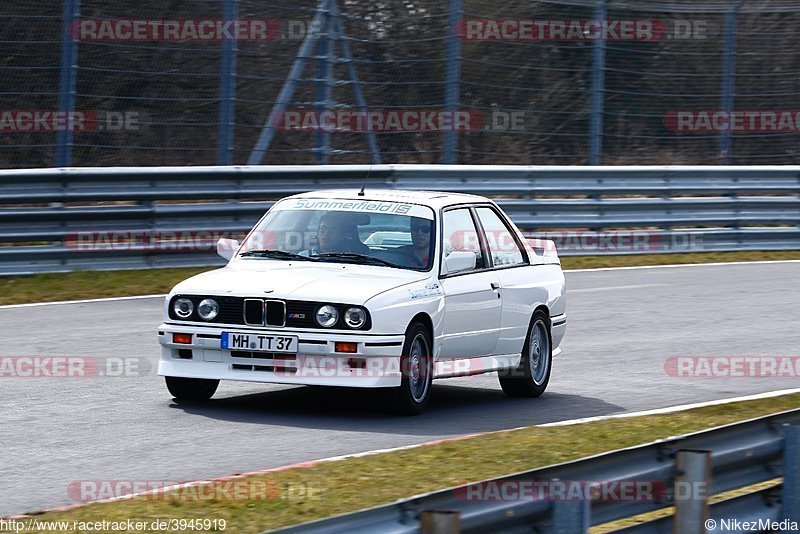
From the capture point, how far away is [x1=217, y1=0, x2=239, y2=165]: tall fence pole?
17422 millimetres

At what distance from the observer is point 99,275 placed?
51.8 ft

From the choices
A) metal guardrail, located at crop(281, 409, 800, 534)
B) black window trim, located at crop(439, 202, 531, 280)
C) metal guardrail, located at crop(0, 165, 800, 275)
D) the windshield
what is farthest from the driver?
metal guardrail, located at crop(0, 165, 800, 275)

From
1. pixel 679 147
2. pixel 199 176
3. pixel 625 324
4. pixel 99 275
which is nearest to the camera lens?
pixel 625 324

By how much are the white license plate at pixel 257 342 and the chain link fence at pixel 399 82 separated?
309 inches

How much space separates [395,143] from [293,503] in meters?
12.6

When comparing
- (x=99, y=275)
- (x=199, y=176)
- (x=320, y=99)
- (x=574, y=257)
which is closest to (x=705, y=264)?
(x=574, y=257)

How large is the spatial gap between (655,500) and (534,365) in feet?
17.6

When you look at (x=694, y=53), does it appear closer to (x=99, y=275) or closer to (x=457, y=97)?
(x=457, y=97)

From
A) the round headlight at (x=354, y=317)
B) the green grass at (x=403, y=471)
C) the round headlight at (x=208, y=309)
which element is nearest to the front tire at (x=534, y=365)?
the green grass at (x=403, y=471)

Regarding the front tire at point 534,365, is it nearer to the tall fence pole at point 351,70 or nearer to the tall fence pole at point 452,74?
the tall fence pole at point 351,70

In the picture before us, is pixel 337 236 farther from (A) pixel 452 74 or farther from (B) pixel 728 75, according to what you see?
(B) pixel 728 75

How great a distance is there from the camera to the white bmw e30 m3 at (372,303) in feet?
29.4

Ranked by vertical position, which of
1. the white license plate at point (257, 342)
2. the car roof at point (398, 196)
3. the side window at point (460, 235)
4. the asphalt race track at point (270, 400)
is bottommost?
the asphalt race track at point (270, 400)

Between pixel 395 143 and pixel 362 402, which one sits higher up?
pixel 395 143
